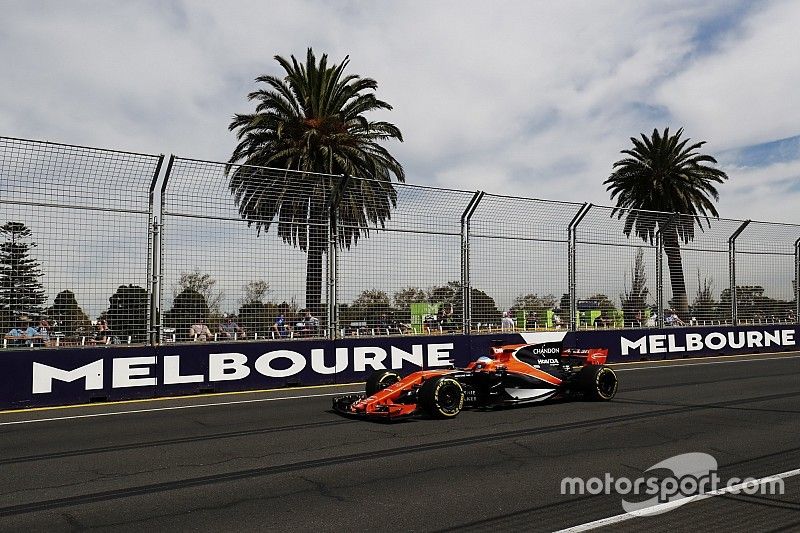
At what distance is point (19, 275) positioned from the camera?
1191 cm

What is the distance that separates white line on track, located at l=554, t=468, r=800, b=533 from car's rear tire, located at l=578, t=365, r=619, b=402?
4.58 m

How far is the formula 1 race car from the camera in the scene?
9750 millimetres

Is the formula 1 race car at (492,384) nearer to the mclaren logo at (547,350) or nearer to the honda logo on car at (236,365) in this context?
the mclaren logo at (547,350)

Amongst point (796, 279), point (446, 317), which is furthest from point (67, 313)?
point (796, 279)

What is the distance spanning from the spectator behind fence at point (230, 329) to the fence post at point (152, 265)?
1.18 m

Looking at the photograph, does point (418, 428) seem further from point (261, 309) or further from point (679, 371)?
point (679, 371)

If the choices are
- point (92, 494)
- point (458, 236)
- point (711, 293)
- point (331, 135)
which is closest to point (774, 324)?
point (711, 293)

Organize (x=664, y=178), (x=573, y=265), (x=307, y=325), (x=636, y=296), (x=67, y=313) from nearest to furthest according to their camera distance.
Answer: (x=67, y=313)
(x=307, y=325)
(x=573, y=265)
(x=636, y=296)
(x=664, y=178)

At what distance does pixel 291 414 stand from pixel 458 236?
8.09m

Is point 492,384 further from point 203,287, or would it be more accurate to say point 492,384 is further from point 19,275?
point 19,275

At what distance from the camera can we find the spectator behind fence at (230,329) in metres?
14.0

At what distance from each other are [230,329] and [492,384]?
5.75 metres

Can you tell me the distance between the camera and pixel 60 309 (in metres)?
12.2

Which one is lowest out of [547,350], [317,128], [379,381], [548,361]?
[379,381]
